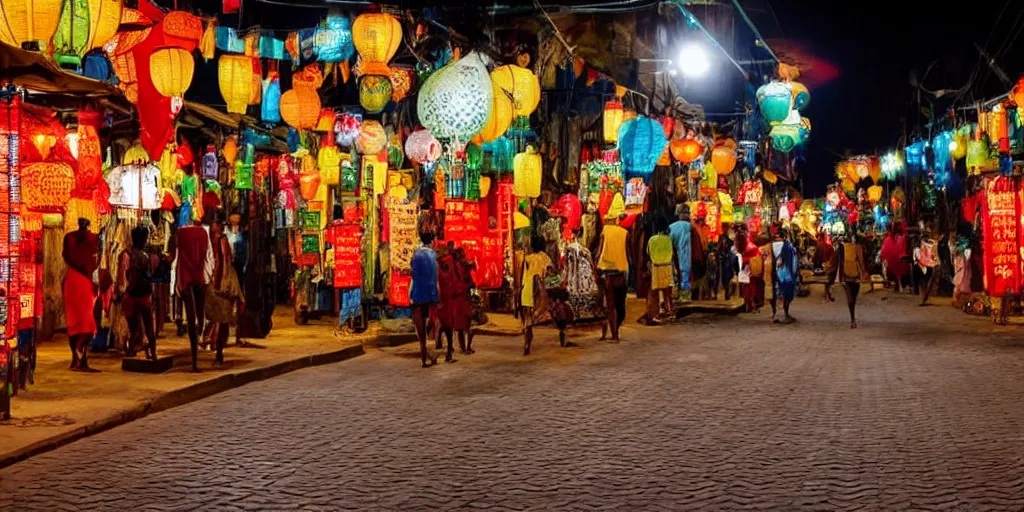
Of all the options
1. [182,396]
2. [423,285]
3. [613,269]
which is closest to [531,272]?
[613,269]

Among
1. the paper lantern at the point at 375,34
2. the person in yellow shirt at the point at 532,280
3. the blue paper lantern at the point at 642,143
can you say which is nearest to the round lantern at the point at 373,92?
the paper lantern at the point at 375,34

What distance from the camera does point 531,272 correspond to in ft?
51.6

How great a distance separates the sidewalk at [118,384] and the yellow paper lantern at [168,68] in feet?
11.7

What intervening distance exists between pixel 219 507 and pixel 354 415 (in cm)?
351

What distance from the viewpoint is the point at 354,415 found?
970 centimetres

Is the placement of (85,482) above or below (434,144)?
below

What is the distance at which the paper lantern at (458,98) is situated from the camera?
13602 mm

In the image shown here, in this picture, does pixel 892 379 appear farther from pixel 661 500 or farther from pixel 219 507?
pixel 219 507

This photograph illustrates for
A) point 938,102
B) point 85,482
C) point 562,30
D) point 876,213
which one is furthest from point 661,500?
point 876,213

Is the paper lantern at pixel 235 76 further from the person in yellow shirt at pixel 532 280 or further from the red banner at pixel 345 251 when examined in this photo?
the person in yellow shirt at pixel 532 280

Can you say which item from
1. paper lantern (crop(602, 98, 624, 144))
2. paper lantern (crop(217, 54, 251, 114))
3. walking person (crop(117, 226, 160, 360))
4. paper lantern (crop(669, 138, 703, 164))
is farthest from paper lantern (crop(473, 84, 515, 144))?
paper lantern (crop(669, 138, 703, 164))

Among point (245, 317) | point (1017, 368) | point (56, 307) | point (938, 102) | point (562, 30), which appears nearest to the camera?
point (1017, 368)

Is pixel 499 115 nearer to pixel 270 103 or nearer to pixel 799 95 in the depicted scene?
pixel 270 103

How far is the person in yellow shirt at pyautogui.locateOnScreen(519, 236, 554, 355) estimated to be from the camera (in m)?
15.5
